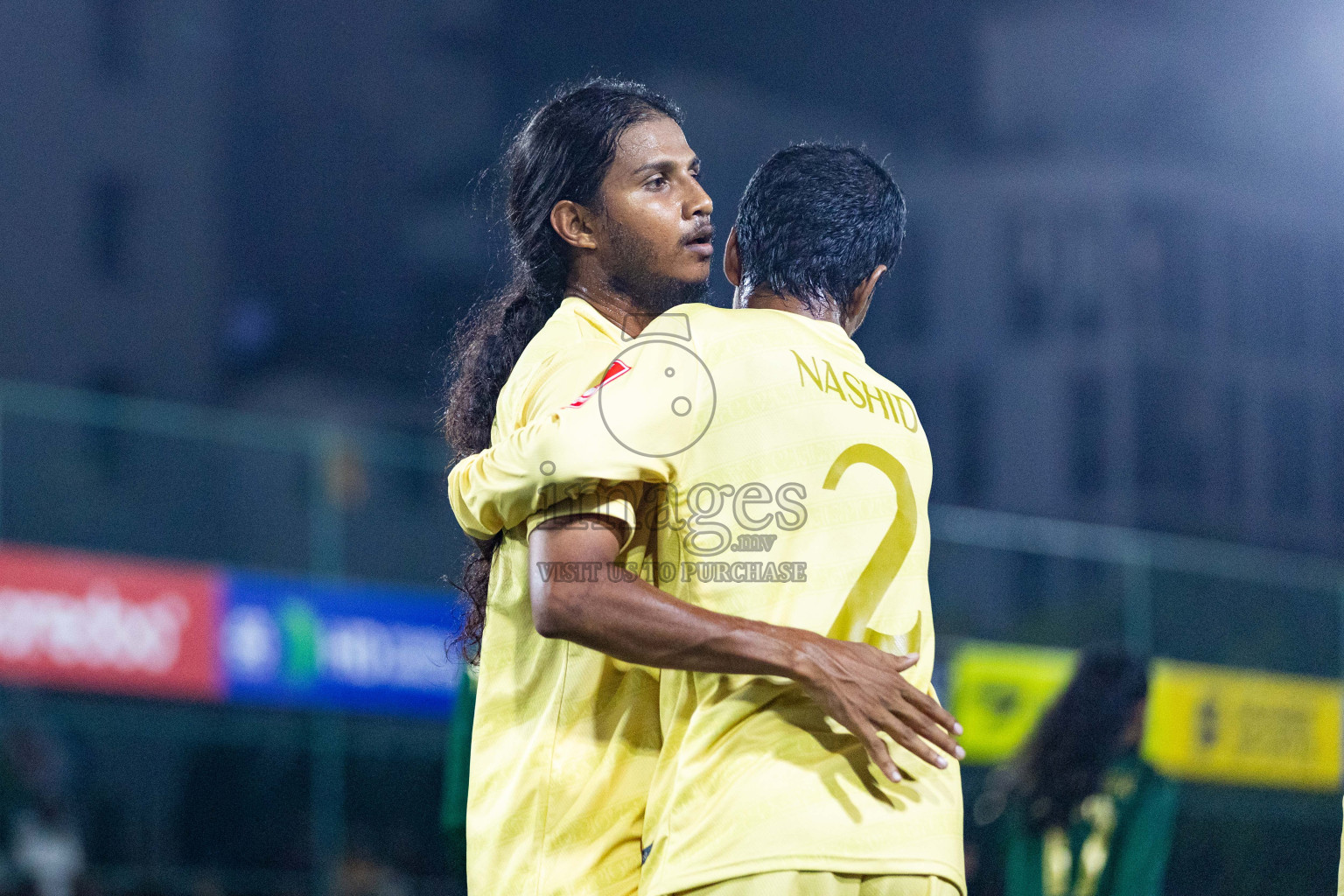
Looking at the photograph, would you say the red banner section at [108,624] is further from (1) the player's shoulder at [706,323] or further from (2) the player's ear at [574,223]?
(1) the player's shoulder at [706,323]

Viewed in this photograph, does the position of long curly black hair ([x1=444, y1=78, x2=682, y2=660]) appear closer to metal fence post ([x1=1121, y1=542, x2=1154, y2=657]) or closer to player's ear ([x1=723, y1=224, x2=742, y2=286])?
player's ear ([x1=723, y1=224, x2=742, y2=286])

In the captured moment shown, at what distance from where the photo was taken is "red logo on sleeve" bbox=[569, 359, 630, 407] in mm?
1907

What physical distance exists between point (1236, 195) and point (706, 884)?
4054 centimetres

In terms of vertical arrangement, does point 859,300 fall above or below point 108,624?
above

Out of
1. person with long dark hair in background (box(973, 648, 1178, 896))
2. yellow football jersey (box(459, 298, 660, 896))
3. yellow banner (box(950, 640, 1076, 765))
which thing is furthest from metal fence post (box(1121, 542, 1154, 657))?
yellow football jersey (box(459, 298, 660, 896))

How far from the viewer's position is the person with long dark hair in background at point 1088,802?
4.28 m

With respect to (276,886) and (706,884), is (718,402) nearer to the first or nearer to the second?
(706,884)

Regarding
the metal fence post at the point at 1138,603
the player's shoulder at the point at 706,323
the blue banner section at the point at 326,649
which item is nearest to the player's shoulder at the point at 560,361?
the player's shoulder at the point at 706,323

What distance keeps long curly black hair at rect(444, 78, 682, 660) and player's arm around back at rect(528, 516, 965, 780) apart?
22.1 inches

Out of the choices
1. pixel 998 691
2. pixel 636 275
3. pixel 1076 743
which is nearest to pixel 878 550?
pixel 636 275

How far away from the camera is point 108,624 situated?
329 inches

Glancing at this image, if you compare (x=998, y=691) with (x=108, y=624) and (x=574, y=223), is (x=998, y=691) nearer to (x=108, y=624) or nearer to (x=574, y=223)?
(x=108, y=624)

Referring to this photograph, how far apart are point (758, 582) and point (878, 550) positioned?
6.1 inches

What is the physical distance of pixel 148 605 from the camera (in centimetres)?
856
